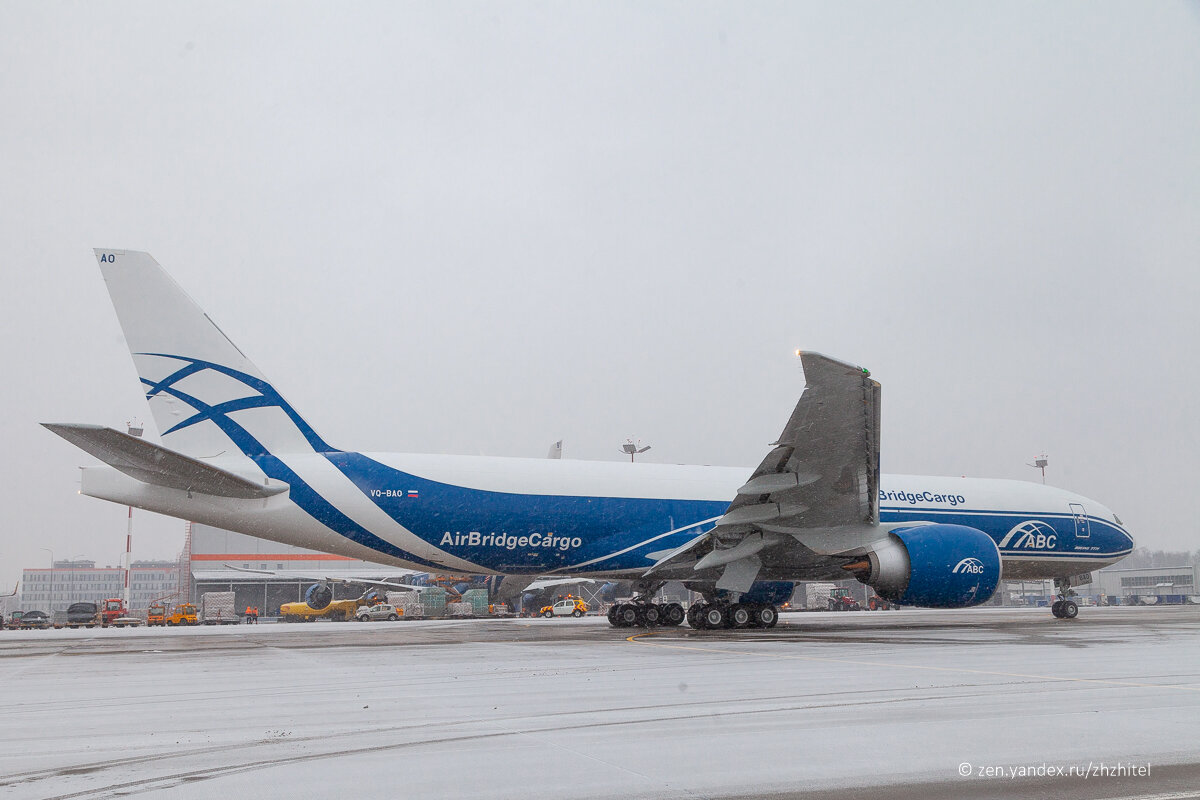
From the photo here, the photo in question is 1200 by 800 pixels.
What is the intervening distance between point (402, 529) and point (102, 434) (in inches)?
215

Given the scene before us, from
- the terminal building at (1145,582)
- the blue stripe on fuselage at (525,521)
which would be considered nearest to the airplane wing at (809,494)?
the blue stripe on fuselage at (525,521)

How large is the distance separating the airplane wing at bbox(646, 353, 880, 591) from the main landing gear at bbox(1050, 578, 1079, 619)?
932 centimetres

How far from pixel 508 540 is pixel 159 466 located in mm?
6177

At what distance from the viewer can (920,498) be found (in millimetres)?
19656

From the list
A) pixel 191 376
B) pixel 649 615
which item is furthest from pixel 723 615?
pixel 191 376

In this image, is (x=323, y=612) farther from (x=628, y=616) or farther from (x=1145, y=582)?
(x=1145, y=582)

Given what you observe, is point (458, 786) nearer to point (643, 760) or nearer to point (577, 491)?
point (643, 760)

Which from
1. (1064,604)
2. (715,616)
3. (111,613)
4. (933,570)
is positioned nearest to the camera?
(933,570)

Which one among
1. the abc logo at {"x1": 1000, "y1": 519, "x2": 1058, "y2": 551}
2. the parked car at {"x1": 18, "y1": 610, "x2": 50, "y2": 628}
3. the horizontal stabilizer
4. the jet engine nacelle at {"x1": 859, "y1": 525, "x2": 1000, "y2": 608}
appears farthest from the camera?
the parked car at {"x1": 18, "y1": 610, "x2": 50, "y2": 628}

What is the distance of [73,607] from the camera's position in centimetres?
3756

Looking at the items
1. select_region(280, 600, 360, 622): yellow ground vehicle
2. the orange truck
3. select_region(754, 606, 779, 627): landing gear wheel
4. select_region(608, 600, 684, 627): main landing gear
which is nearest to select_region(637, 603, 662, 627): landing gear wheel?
select_region(608, 600, 684, 627): main landing gear

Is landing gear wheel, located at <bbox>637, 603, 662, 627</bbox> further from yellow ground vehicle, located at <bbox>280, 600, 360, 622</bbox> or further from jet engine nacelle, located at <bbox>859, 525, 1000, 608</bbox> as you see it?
yellow ground vehicle, located at <bbox>280, 600, 360, 622</bbox>

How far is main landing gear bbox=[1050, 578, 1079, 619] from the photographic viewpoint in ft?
72.1

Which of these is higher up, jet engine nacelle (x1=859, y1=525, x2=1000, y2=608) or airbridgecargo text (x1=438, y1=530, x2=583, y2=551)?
airbridgecargo text (x1=438, y1=530, x2=583, y2=551)
